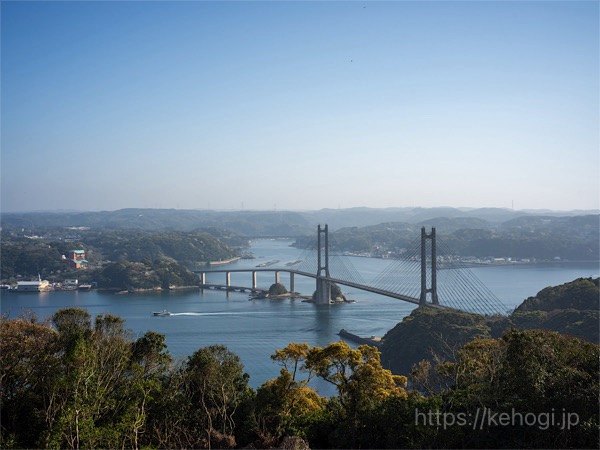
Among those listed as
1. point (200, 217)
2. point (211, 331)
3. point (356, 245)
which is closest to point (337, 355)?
point (211, 331)

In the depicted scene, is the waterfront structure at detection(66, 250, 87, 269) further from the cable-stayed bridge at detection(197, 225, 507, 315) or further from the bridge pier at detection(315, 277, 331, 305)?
the bridge pier at detection(315, 277, 331, 305)

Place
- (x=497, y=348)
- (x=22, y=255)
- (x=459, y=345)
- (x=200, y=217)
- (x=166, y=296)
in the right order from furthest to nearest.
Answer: (x=200, y=217) → (x=22, y=255) → (x=166, y=296) → (x=459, y=345) → (x=497, y=348)

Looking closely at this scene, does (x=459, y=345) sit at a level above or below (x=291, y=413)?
below

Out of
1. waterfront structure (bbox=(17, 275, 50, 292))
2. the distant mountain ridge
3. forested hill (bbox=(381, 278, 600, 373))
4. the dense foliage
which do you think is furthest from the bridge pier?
the distant mountain ridge

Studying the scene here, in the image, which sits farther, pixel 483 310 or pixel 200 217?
pixel 200 217

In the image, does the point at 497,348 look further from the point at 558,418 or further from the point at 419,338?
the point at 419,338

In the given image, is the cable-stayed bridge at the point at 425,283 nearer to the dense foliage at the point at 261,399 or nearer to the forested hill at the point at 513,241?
the forested hill at the point at 513,241

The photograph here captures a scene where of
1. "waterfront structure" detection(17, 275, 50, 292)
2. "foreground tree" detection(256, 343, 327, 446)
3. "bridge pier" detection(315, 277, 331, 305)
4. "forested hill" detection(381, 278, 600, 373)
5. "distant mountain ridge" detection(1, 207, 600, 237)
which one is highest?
"distant mountain ridge" detection(1, 207, 600, 237)

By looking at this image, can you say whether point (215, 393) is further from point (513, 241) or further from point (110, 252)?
point (110, 252)

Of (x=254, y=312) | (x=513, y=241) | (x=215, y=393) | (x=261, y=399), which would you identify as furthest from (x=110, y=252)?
(x=261, y=399)
